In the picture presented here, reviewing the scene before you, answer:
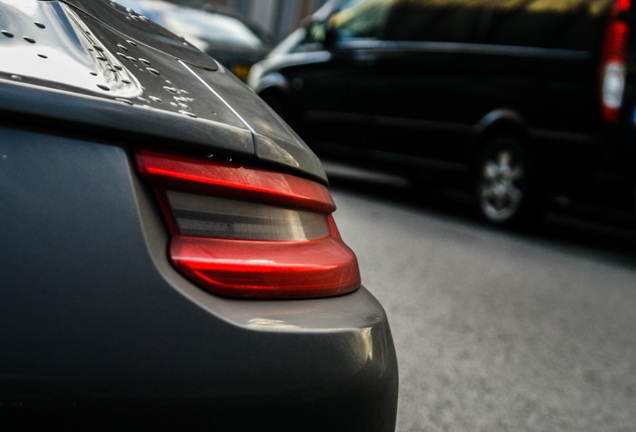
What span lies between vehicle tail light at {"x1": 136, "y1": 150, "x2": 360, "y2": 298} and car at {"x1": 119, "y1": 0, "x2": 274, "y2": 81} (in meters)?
8.72

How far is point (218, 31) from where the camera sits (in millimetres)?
11117

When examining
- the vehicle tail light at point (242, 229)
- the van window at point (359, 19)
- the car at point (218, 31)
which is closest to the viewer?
the vehicle tail light at point (242, 229)

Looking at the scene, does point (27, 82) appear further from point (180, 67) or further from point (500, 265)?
point (500, 265)

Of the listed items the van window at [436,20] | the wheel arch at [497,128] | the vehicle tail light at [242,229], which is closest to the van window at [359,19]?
the van window at [436,20]

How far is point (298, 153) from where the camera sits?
1.54 m

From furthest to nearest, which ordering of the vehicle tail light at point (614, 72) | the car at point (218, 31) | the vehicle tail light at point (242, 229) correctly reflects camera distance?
the car at point (218, 31) < the vehicle tail light at point (614, 72) < the vehicle tail light at point (242, 229)

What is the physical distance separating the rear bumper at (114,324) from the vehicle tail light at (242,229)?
0.10 ft

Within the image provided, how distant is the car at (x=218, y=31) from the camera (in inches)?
412

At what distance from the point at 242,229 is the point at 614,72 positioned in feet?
17.3

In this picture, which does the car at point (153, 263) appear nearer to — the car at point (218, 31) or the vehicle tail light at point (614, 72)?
the vehicle tail light at point (614, 72)

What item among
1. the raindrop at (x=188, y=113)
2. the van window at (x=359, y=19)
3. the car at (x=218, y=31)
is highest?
the raindrop at (x=188, y=113)

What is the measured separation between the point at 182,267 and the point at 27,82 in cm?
34

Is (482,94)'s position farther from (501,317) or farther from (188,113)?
(188,113)

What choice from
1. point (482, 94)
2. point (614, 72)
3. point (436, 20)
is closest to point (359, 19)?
point (436, 20)
